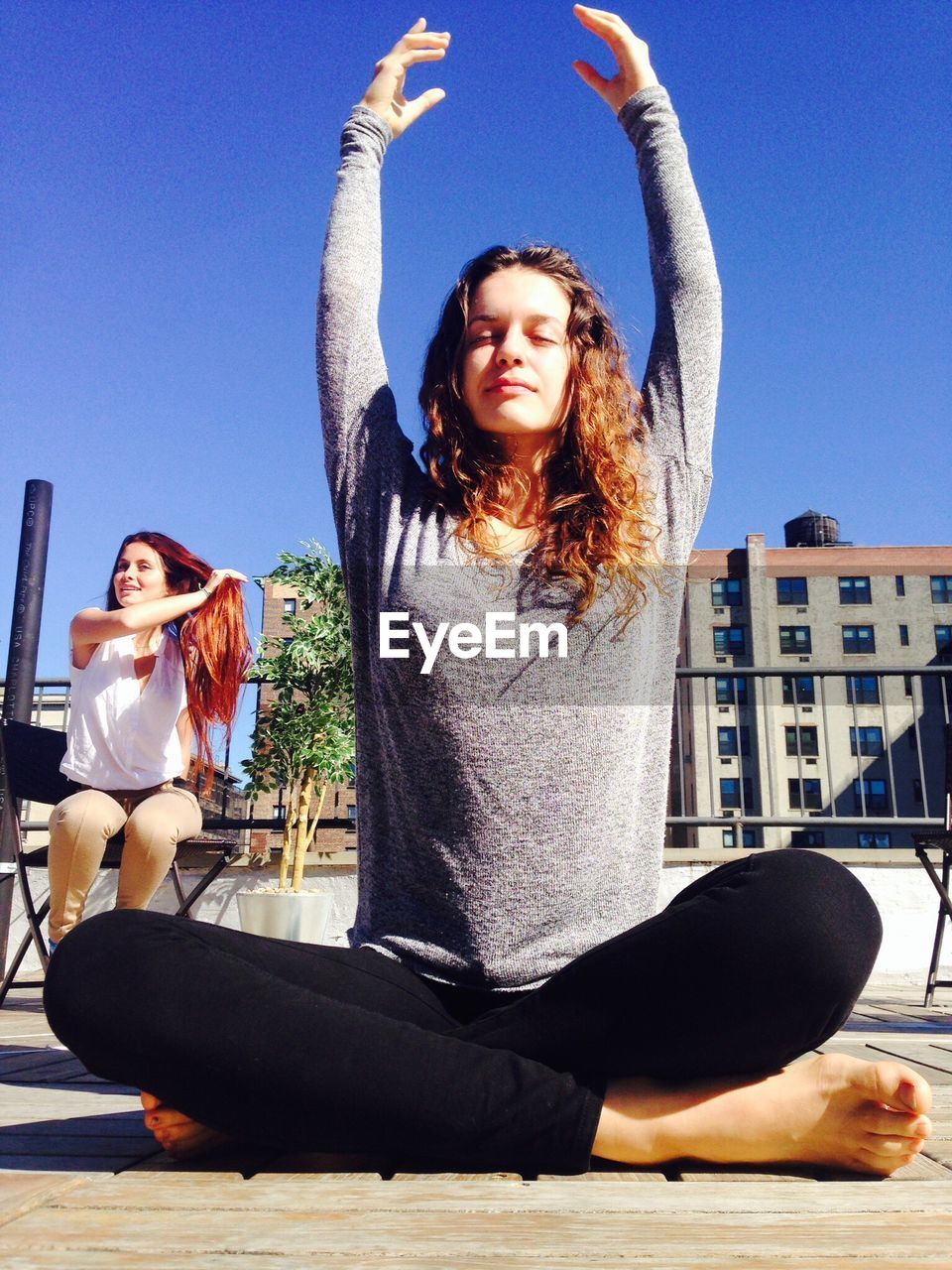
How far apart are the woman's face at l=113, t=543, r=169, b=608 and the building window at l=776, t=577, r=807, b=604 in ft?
173

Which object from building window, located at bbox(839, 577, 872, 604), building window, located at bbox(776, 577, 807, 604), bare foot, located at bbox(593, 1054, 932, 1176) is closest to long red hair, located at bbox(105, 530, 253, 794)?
bare foot, located at bbox(593, 1054, 932, 1176)

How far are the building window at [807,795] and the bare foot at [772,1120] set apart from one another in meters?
47.0

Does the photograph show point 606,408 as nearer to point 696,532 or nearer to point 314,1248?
point 696,532

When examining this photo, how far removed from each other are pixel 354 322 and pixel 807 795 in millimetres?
51031

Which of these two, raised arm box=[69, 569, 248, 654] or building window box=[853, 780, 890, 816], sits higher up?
raised arm box=[69, 569, 248, 654]

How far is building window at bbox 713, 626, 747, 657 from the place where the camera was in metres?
53.1

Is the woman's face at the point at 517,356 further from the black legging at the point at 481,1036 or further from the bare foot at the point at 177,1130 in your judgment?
the bare foot at the point at 177,1130

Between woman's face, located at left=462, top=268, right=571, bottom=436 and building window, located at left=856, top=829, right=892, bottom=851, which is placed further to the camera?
building window, located at left=856, top=829, right=892, bottom=851

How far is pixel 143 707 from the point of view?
3170mm

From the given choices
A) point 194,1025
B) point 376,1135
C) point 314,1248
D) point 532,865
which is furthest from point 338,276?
point 314,1248

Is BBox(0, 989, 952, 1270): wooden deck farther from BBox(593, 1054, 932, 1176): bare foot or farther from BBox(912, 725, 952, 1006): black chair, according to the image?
BBox(912, 725, 952, 1006): black chair

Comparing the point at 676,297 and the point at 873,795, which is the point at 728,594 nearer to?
the point at 873,795

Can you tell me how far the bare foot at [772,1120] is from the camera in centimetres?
105

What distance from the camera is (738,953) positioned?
1.07 m
